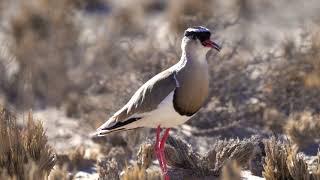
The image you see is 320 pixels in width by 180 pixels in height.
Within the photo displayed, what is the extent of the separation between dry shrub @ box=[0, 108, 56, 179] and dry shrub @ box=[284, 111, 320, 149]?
3.31 m

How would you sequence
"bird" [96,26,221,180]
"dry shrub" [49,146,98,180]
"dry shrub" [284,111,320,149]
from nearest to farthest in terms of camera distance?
1. "bird" [96,26,221,180]
2. "dry shrub" [49,146,98,180]
3. "dry shrub" [284,111,320,149]

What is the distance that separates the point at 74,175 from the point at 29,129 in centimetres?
130

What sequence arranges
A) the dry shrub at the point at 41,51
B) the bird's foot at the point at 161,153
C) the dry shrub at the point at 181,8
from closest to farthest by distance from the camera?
1. the bird's foot at the point at 161,153
2. the dry shrub at the point at 41,51
3. the dry shrub at the point at 181,8

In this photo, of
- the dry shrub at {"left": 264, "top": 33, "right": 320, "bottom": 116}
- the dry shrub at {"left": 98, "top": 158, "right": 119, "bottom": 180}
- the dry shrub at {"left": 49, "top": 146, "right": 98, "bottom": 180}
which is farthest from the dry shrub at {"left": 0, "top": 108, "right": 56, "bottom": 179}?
the dry shrub at {"left": 264, "top": 33, "right": 320, "bottom": 116}

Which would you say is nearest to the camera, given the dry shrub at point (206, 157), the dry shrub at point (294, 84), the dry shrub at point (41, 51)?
the dry shrub at point (206, 157)

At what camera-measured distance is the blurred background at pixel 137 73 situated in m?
9.13

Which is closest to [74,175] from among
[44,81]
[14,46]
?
[44,81]

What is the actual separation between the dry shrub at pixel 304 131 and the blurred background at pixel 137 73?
0.01m

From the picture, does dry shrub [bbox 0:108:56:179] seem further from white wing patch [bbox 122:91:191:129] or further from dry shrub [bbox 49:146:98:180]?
dry shrub [bbox 49:146:98:180]

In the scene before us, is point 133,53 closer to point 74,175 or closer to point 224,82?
point 224,82

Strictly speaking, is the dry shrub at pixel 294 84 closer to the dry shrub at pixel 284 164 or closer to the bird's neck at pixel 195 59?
the dry shrub at pixel 284 164

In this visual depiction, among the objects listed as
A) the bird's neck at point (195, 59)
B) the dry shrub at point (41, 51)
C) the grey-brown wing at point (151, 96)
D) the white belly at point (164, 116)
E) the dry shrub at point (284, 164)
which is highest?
the dry shrub at point (41, 51)

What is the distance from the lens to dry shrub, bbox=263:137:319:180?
20.3 feet

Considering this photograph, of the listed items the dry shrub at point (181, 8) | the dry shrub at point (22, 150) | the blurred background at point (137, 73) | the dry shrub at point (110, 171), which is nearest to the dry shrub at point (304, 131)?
the blurred background at point (137, 73)
